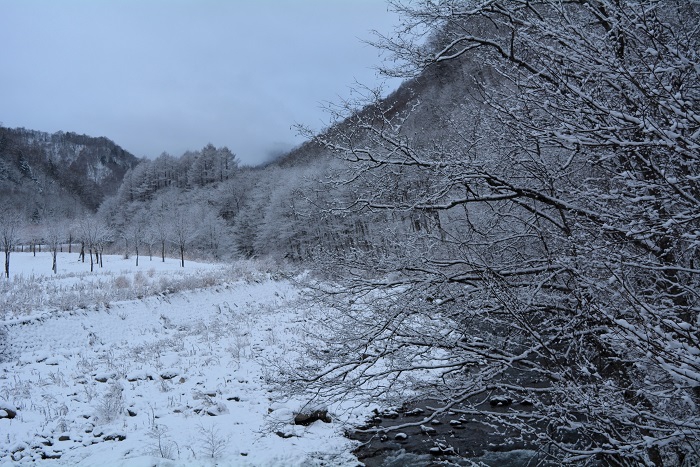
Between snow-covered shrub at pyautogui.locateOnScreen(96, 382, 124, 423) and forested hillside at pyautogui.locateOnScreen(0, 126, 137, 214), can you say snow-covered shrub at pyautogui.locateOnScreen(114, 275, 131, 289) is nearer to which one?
snow-covered shrub at pyautogui.locateOnScreen(96, 382, 124, 423)

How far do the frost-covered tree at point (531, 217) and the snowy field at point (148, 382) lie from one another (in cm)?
139

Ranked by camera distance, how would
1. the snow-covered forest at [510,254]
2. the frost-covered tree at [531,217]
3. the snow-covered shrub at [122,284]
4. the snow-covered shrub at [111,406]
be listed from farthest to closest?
the snow-covered shrub at [122,284], the snow-covered shrub at [111,406], the frost-covered tree at [531,217], the snow-covered forest at [510,254]

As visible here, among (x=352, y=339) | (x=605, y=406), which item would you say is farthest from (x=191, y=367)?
(x=605, y=406)

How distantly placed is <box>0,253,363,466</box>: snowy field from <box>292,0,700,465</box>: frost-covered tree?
1389 millimetres

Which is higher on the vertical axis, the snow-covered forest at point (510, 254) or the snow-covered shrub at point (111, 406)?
the snow-covered forest at point (510, 254)

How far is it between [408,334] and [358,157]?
1746 mm

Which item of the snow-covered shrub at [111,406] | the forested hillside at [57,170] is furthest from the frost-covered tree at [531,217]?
the forested hillside at [57,170]

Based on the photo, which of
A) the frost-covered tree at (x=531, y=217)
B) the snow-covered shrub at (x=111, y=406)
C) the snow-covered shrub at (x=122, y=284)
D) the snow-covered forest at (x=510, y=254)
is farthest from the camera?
the snow-covered shrub at (x=122, y=284)

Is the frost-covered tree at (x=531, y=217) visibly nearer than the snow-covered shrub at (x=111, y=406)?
Yes

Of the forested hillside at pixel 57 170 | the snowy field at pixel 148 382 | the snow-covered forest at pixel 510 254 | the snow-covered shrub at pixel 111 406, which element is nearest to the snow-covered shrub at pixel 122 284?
the snowy field at pixel 148 382

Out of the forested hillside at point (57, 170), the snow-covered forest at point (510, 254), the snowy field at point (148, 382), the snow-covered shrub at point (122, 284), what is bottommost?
the snowy field at point (148, 382)

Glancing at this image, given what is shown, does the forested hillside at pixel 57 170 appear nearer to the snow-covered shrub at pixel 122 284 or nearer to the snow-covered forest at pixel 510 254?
the snow-covered shrub at pixel 122 284

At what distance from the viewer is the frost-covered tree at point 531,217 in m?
2.56

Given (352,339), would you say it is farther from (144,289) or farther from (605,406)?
(144,289)
